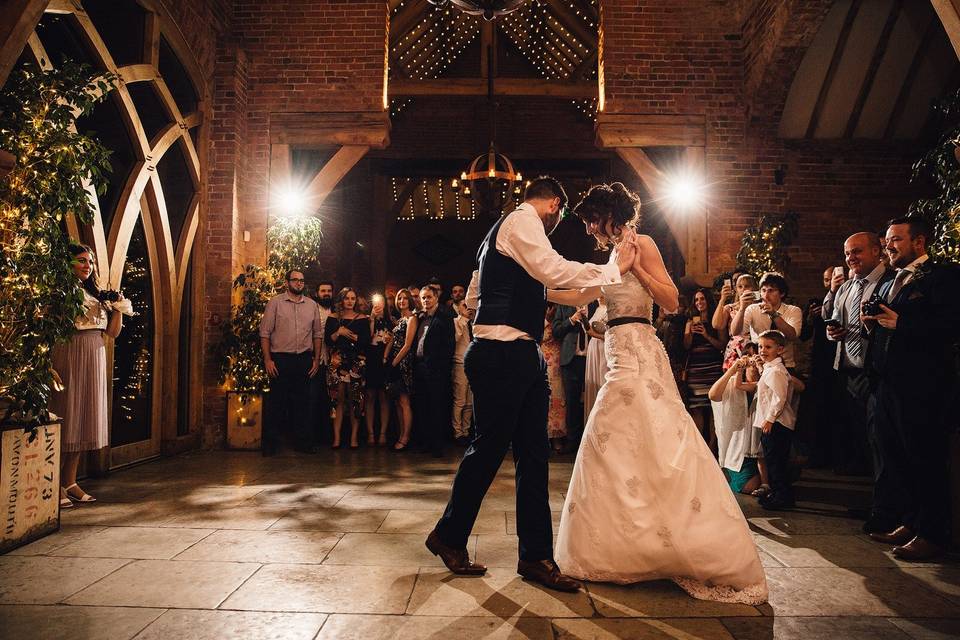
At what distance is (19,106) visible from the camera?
312 cm

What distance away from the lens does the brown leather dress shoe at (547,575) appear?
2.34 metres

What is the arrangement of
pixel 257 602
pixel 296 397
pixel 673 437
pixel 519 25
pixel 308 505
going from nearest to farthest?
pixel 257 602, pixel 673 437, pixel 308 505, pixel 296 397, pixel 519 25

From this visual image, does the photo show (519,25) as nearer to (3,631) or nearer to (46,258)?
(46,258)

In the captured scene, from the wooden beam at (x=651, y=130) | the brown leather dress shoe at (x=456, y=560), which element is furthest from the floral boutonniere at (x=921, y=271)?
the wooden beam at (x=651, y=130)

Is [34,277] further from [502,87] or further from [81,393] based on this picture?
[502,87]

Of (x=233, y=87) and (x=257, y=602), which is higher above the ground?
(x=233, y=87)

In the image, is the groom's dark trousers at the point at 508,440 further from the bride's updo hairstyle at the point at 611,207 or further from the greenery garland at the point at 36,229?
the greenery garland at the point at 36,229

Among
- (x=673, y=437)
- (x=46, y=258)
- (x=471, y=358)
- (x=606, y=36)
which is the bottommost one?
(x=673, y=437)

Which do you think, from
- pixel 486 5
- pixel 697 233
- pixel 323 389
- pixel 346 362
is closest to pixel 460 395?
pixel 346 362

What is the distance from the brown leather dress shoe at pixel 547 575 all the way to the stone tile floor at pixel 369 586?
0.04 meters

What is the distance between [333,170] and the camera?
694cm

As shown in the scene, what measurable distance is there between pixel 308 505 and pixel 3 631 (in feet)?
5.89

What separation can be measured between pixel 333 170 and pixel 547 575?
18.2 feet

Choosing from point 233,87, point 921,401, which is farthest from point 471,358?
point 233,87
